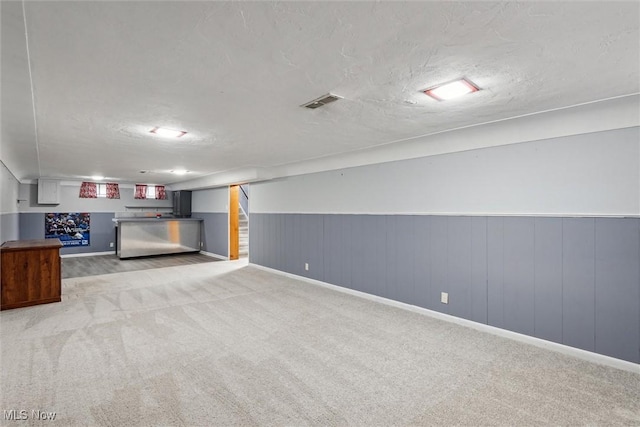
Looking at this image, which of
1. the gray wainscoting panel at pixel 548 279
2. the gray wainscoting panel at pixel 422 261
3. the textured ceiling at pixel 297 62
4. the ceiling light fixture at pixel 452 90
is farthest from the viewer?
the gray wainscoting panel at pixel 422 261

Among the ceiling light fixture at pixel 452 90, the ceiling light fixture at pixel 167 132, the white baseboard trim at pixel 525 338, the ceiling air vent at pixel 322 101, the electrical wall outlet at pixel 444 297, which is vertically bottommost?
the white baseboard trim at pixel 525 338

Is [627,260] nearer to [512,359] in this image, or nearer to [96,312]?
[512,359]

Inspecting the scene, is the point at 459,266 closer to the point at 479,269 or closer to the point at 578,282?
the point at 479,269

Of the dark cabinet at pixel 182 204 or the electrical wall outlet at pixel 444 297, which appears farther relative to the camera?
the dark cabinet at pixel 182 204

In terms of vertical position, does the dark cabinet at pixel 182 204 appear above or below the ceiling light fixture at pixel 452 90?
below

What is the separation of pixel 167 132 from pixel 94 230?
7859 mm

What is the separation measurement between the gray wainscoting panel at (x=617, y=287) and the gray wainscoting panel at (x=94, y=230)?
450 inches

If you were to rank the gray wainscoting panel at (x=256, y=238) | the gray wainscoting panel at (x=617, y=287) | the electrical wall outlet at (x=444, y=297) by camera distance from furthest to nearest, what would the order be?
1. the gray wainscoting panel at (x=256, y=238)
2. the electrical wall outlet at (x=444, y=297)
3. the gray wainscoting panel at (x=617, y=287)

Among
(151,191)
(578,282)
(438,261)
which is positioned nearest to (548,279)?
(578,282)

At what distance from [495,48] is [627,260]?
2377mm

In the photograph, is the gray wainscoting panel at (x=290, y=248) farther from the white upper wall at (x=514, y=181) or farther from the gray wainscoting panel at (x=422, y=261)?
the gray wainscoting panel at (x=422, y=261)

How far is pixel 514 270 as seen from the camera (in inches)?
134

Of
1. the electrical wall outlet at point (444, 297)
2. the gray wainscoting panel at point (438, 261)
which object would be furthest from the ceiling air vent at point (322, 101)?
the electrical wall outlet at point (444, 297)

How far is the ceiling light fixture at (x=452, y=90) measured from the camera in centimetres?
232
